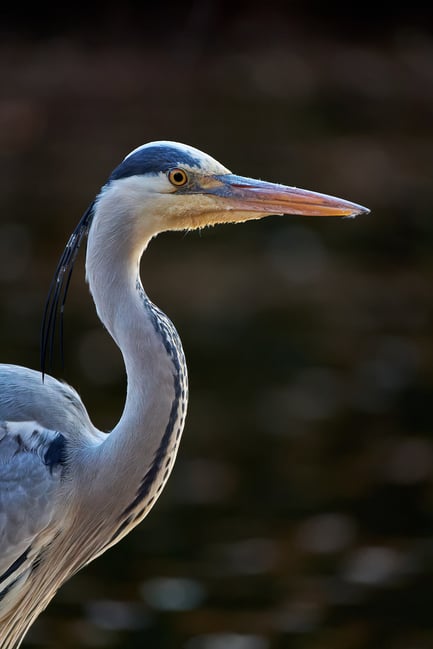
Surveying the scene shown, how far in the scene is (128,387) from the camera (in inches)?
125

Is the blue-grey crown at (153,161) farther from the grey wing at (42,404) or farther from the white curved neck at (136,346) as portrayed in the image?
the grey wing at (42,404)

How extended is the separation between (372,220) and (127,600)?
15.0 feet

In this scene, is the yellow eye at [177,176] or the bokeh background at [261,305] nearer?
the yellow eye at [177,176]

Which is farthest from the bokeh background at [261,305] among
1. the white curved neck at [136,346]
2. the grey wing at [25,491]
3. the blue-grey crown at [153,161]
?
the grey wing at [25,491]

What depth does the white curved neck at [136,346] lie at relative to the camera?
3.08 meters

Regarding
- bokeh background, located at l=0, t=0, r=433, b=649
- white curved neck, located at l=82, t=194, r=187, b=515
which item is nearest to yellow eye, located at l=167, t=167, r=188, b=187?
white curved neck, located at l=82, t=194, r=187, b=515

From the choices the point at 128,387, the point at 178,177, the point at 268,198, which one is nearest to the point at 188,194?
the point at 178,177

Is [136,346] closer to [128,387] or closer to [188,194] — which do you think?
[128,387]

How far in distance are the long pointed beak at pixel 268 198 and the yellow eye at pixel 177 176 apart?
0.20 ft

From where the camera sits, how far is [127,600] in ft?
17.9

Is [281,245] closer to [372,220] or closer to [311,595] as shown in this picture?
[372,220]

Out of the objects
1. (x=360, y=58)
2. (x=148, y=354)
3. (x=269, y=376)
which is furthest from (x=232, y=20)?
(x=148, y=354)

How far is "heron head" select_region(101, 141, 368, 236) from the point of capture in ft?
10.1

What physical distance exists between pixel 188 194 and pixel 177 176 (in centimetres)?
5
